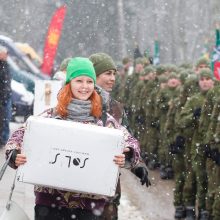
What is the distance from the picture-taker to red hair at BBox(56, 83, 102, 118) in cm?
509

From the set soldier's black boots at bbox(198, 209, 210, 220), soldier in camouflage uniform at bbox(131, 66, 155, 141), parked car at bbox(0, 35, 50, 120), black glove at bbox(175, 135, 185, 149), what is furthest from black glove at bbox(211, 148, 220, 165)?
parked car at bbox(0, 35, 50, 120)

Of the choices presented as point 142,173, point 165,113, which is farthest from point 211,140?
point 165,113

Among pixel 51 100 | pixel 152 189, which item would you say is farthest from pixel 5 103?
pixel 51 100

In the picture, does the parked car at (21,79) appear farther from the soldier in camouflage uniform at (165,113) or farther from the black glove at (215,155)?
the black glove at (215,155)

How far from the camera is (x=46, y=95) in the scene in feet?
33.5

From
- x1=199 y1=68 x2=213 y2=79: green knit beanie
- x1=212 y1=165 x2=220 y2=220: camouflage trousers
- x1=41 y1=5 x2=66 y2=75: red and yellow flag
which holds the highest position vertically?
x1=41 y1=5 x2=66 y2=75: red and yellow flag

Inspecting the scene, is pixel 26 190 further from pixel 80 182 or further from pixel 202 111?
pixel 80 182

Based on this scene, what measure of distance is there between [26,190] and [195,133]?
218 centimetres

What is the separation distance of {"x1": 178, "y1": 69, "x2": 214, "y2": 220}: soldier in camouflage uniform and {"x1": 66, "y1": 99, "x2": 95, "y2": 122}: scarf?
4.99m

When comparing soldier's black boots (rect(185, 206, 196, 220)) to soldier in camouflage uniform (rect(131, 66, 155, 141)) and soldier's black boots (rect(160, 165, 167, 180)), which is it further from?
soldier in camouflage uniform (rect(131, 66, 155, 141))

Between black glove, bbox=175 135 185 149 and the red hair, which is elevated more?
the red hair

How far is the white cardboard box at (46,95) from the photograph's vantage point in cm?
1006

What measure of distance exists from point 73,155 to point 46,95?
17.8 ft

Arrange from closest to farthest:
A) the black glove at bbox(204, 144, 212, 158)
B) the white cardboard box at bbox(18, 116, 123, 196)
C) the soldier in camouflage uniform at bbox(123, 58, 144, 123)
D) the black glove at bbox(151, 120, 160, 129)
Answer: the white cardboard box at bbox(18, 116, 123, 196)
the black glove at bbox(204, 144, 212, 158)
the black glove at bbox(151, 120, 160, 129)
the soldier in camouflage uniform at bbox(123, 58, 144, 123)
